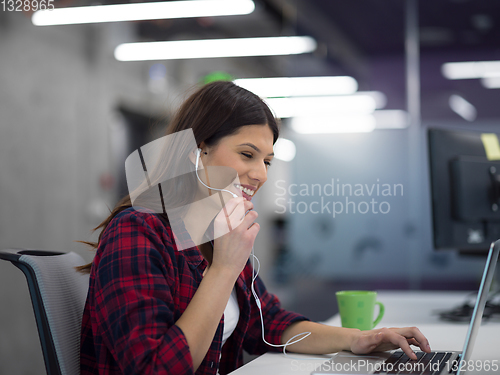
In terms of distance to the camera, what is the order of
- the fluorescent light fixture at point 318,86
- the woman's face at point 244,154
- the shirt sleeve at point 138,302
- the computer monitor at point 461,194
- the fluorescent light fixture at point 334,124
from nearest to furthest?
the shirt sleeve at point 138,302
the woman's face at point 244,154
the computer monitor at point 461,194
the fluorescent light fixture at point 334,124
the fluorescent light fixture at point 318,86

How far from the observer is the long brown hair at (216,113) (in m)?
1.20

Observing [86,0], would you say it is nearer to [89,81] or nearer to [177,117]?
[89,81]

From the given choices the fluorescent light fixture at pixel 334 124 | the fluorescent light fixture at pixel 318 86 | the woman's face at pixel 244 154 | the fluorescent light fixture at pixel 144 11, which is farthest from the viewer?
the fluorescent light fixture at pixel 318 86

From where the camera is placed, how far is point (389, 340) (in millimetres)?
1055

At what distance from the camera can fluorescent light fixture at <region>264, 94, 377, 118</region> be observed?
4.25 metres

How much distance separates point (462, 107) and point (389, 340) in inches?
139

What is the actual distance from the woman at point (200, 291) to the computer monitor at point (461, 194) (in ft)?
2.28

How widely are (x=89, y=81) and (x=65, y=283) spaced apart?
10.5ft

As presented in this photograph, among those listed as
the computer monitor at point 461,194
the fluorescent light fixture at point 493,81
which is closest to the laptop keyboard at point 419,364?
the computer monitor at point 461,194

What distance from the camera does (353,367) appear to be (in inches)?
38.4

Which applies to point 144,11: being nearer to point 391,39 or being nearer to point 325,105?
point 325,105

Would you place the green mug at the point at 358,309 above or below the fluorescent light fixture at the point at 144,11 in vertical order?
below

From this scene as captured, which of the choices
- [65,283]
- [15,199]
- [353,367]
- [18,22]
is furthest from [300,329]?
[18,22]

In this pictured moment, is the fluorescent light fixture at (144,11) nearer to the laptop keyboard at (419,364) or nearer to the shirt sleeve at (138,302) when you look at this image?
the shirt sleeve at (138,302)
